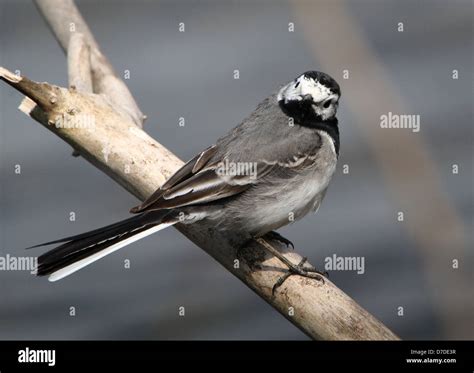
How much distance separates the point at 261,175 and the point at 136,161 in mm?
620

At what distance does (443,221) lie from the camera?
526 centimetres

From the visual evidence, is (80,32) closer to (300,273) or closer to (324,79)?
(324,79)

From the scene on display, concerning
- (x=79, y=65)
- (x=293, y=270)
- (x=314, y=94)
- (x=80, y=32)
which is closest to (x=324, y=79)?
(x=314, y=94)

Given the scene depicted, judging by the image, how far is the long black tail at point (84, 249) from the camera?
388cm

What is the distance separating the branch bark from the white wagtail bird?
0.33 ft

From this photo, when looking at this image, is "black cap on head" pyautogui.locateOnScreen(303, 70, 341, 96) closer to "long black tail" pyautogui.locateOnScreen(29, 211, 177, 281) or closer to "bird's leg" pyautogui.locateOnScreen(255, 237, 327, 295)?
"bird's leg" pyautogui.locateOnScreen(255, 237, 327, 295)

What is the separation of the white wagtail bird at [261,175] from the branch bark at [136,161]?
0.33 feet
